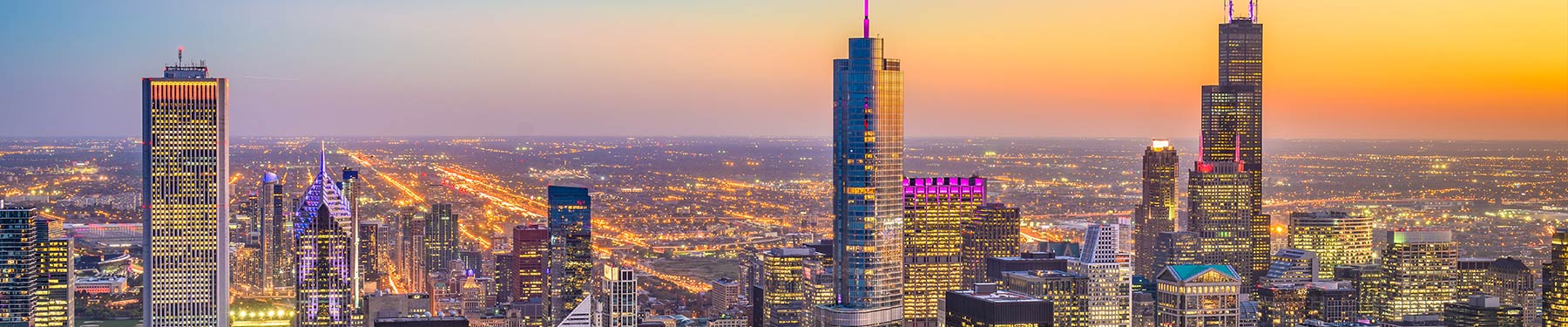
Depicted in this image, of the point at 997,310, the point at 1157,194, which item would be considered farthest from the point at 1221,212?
the point at 997,310

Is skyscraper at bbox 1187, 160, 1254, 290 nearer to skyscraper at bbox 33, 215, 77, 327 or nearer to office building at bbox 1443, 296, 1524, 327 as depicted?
office building at bbox 1443, 296, 1524, 327

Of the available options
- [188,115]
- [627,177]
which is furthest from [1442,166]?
[188,115]

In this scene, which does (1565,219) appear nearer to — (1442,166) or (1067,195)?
(1442,166)

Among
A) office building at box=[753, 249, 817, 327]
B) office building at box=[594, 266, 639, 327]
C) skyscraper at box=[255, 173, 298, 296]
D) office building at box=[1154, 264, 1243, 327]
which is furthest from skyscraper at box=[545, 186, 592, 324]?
office building at box=[1154, 264, 1243, 327]

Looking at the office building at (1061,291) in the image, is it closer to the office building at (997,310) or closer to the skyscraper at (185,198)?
the office building at (997,310)

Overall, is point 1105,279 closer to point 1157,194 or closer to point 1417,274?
point 1417,274
